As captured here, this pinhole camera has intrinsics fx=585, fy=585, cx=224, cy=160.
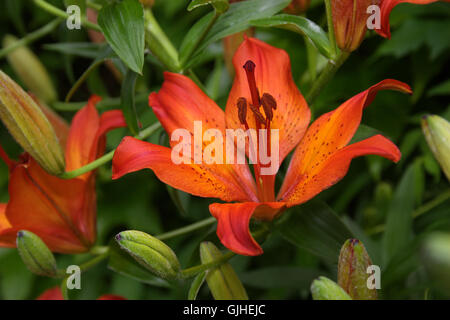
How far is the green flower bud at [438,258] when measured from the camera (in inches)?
12.4

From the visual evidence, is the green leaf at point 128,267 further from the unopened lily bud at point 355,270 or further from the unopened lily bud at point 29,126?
the unopened lily bud at point 355,270

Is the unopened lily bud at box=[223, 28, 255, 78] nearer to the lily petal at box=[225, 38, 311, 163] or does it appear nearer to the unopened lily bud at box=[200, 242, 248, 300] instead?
the lily petal at box=[225, 38, 311, 163]

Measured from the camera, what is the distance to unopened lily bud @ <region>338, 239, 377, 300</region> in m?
0.44

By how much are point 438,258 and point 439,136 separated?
18 cm

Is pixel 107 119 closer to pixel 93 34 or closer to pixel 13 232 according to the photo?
pixel 13 232

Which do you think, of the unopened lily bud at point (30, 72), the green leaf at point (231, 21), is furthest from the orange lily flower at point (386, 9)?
the unopened lily bud at point (30, 72)

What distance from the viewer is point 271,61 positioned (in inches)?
20.3

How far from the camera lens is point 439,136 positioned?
1.56 ft

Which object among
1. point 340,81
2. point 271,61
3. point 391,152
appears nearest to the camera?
point 391,152

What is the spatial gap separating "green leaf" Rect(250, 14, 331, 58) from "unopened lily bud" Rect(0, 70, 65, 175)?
0.21m

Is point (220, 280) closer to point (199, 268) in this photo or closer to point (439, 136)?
point (199, 268)

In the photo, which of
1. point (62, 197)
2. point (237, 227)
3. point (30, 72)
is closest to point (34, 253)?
point (62, 197)
